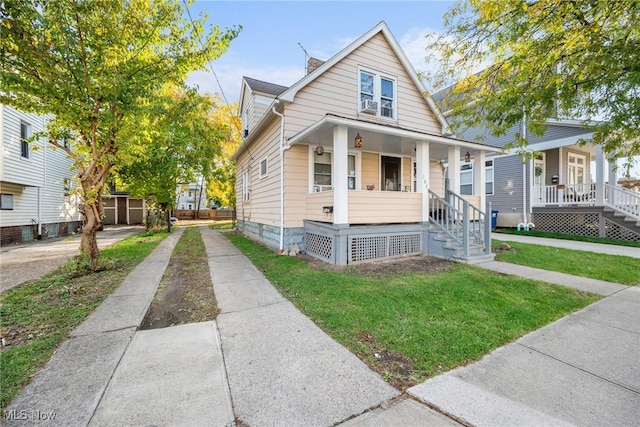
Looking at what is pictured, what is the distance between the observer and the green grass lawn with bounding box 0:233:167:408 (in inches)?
102

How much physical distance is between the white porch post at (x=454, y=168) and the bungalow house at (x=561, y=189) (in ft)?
4.58

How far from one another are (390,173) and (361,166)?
1481 mm

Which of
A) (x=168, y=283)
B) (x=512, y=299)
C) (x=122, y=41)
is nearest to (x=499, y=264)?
(x=512, y=299)

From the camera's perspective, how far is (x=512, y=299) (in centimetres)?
443

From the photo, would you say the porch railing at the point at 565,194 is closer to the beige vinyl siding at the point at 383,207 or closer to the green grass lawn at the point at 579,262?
the green grass lawn at the point at 579,262

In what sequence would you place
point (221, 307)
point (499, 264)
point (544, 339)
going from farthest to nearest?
point (499, 264) < point (221, 307) < point (544, 339)

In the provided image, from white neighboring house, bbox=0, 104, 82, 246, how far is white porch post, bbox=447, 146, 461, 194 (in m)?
12.9

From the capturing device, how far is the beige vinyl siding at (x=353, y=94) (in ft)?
27.6

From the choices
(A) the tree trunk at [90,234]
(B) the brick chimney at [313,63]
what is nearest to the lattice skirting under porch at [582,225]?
(B) the brick chimney at [313,63]

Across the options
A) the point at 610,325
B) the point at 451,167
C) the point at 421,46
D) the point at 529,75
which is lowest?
the point at 610,325

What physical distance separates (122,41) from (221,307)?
584 cm

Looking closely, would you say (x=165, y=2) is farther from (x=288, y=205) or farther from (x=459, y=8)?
(x=459, y=8)

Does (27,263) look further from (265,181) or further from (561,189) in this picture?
(561,189)

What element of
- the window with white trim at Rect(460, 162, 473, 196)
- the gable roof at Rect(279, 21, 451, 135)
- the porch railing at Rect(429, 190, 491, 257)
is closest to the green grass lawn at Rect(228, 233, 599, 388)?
the porch railing at Rect(429, 190, 491, 257)
